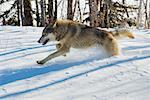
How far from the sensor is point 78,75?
18.5 ft

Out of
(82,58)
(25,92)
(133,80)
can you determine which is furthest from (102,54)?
(25,92)

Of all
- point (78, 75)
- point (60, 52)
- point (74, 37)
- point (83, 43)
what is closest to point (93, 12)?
point (83, 43)

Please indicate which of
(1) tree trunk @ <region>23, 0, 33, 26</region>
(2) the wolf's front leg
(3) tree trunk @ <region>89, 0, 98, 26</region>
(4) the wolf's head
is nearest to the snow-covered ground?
(2) the wolf's front leg

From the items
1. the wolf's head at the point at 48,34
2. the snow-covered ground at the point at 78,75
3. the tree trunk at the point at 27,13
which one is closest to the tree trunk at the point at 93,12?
the tree trunk at the point at 27,13

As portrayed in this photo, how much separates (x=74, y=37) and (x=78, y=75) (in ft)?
5.52

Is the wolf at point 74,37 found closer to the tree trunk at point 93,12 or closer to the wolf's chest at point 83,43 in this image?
the wolf's chest at point 83,43

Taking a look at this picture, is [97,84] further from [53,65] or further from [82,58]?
[82,58]

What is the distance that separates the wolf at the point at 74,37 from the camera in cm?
691

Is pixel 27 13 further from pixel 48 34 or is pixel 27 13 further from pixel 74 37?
pixel 48 34

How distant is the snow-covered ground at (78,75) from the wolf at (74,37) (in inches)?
6.4

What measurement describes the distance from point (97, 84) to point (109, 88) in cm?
23

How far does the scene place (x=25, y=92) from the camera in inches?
197

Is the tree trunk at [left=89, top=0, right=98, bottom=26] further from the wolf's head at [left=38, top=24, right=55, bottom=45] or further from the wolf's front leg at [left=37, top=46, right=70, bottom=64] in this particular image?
the wolf's head at [left=38, top=24, right=55, bottom=45]

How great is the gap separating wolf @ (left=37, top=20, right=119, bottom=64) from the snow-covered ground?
0.53ft
